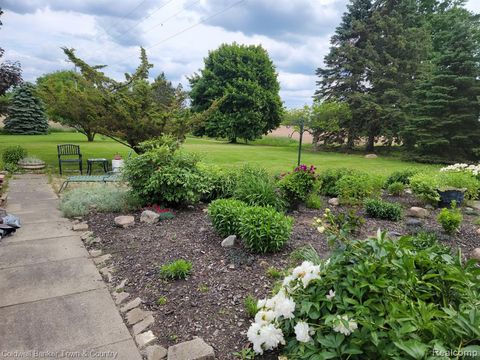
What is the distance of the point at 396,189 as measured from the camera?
6.14 meters

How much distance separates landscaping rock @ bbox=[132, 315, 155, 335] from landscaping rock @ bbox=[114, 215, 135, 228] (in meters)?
2.15

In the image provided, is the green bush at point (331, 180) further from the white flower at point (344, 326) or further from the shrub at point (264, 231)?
the white flower at point (344, 326)

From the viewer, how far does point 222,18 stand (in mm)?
8820

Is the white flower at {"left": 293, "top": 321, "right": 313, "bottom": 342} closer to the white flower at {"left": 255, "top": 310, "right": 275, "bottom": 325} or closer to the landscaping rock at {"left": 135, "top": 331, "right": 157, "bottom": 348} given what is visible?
the white flower at {"left": 255, "top": 310, "right": 275, "bottom": 325}

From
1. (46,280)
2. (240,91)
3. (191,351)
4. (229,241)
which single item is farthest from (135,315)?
(240,91)

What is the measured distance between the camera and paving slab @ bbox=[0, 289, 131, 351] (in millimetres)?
2002

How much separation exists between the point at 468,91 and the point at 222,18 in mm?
10314

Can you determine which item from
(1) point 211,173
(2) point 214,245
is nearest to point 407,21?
(1) point 211,173

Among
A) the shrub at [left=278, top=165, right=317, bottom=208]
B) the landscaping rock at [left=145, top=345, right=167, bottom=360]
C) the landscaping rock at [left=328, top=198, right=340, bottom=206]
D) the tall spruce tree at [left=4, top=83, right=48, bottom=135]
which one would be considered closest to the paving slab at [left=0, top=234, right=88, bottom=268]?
the landscaping rock at [left=145, top=345, right=167, bottom=360]

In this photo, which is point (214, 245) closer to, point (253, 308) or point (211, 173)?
point (253, 308)

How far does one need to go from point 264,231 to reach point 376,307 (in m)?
1.69

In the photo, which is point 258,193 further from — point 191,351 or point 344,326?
point 344,326

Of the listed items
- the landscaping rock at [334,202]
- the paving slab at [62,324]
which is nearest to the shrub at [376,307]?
the paving slab at [62,324]

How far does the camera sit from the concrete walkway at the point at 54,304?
1.97 meters
